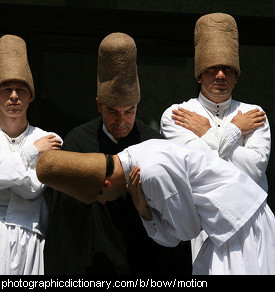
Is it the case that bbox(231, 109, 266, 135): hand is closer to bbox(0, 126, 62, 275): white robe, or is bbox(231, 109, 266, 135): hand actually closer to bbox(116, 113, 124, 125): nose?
bbox(116, 113, 124, 125): nose

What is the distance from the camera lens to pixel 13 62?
6047mm

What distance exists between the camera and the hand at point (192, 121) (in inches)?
236

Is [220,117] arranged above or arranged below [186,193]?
above

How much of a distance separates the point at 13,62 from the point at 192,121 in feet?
4.24

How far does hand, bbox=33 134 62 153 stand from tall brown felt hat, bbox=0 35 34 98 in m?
0.41

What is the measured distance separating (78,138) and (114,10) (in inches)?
95.1

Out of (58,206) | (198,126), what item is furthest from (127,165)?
(198,126)

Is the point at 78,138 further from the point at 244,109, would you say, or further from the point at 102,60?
the point at 244,109

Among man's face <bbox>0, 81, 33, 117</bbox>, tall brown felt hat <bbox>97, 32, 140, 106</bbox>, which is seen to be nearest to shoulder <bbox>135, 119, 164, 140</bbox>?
tall brown felt hat <bbox>97, 32, 140, 106</bbox>

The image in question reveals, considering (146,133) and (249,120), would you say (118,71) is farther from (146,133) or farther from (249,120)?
(249,120)

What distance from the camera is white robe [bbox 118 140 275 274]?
16.0 feet

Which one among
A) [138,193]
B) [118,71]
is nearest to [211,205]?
[138,193]

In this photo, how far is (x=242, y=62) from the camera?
26.6 ft

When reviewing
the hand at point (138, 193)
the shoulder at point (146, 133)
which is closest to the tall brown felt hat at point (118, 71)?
the shoulder at point (146, 133)
